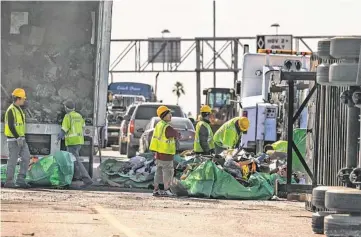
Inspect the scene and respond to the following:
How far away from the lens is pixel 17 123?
18703 mm

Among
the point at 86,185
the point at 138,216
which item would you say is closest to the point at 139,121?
the point at 86,185

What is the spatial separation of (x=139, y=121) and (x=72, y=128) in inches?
484

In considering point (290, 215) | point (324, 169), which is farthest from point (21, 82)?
point (324, 169)

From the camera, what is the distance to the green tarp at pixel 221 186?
17844mm

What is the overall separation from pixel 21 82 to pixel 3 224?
8296 mm

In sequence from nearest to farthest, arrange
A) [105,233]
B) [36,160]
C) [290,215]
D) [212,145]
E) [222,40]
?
[105,233] < [290,215] < [36,160] < [212,145] < [222,40]

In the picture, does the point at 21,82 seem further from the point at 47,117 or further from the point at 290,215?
the point at 290,215

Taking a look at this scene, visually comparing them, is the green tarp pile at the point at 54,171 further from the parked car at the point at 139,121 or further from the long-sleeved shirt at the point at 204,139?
the parked car at the point at 139,121

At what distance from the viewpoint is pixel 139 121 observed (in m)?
31.6

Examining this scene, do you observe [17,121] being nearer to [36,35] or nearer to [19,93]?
[19,93]

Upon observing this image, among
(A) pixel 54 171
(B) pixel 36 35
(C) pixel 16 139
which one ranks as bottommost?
(A) pixel 54 171

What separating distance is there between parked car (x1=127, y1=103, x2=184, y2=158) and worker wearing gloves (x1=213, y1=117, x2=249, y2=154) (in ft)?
33.0

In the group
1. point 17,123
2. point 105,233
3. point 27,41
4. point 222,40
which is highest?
point 222,40

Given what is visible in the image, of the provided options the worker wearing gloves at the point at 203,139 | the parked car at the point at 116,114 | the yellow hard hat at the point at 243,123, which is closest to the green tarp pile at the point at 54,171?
the worker wearing gloves at the point at 203,139
